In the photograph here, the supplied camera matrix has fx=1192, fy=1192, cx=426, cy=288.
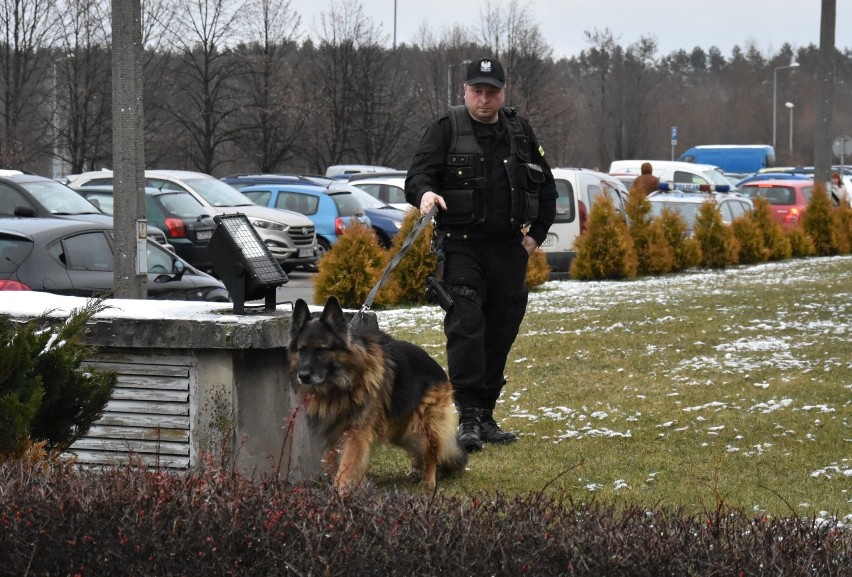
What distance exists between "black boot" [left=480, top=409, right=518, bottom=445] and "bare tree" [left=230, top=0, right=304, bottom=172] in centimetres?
3210

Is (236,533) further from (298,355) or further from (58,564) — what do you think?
(298,355)

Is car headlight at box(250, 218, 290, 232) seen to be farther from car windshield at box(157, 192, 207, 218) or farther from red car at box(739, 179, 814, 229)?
red car at box(739, 179, 814, 229)

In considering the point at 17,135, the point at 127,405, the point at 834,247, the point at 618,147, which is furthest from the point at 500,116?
the point at 618,147

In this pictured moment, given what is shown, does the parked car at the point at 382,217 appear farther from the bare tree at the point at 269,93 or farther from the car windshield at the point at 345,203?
the bare tree at the point at 269,93

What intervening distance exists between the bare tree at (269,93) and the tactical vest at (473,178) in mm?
32034

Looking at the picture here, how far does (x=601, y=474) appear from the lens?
19.8 feet

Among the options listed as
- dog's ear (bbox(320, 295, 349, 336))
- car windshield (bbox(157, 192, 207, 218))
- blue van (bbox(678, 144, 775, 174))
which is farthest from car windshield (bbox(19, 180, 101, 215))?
blue van (bbox(678, 144, 775, 174))

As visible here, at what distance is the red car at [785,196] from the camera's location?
27.8 meters

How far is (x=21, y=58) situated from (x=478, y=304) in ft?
94.9

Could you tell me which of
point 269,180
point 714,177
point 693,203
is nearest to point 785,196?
point 693,203

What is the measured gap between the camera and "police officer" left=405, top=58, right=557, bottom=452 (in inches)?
261

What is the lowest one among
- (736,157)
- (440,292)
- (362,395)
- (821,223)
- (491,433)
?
(491,433)

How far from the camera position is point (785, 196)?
29.1 meters

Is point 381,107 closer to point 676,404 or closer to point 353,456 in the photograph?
point 676,404
